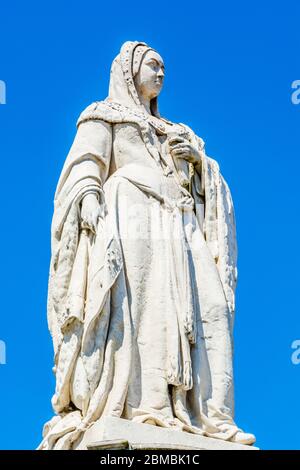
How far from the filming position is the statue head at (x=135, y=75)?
603 inches

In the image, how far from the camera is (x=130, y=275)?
14.0 metres

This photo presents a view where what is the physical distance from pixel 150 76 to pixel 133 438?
4.56 m

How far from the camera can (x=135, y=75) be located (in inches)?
606

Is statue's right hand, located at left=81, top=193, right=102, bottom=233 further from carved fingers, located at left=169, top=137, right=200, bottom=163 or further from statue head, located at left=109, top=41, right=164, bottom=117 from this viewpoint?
statue head, located at left=109, top=41, right=164, bottom=117

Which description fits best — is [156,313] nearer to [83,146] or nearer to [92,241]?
[92,241]

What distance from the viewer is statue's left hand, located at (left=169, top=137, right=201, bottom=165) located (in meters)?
15.1

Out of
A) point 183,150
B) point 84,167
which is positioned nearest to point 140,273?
point 84,167

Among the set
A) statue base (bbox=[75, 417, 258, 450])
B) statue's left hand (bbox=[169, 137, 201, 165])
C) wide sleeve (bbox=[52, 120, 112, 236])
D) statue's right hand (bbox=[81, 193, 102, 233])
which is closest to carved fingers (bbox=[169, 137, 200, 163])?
statue's left hand (bbox=[169, 137, 201, 165])

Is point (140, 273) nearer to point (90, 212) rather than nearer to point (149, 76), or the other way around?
point (90, 212)

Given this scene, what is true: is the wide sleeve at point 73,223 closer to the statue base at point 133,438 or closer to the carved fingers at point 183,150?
the carved fingers at point 183,150

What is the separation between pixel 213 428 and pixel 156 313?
53.4 inches

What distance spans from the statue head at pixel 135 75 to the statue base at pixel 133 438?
160 inches

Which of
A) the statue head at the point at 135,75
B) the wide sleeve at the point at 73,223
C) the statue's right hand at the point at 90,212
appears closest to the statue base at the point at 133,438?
the wide sleeve at the point at 73,223

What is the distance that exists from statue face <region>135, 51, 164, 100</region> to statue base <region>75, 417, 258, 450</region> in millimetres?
4230
